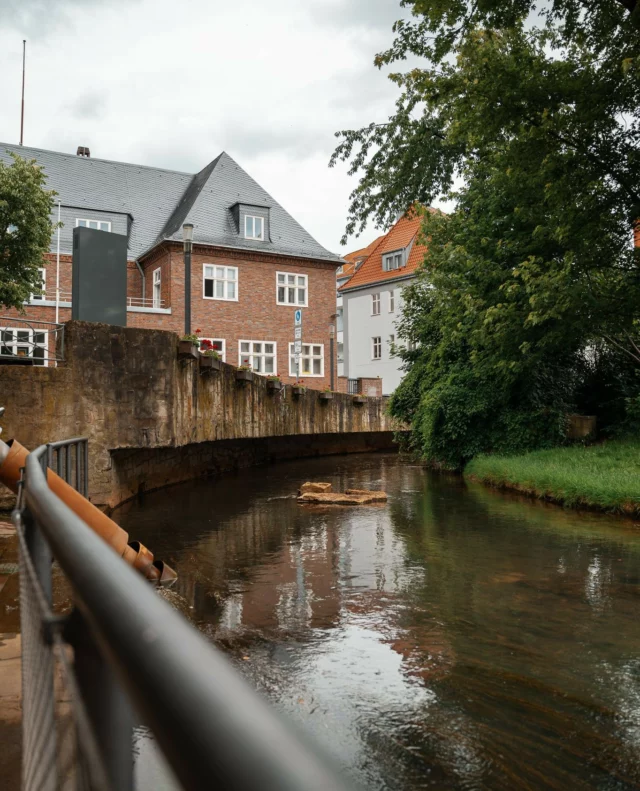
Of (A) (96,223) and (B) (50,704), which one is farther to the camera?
(A) (96,223)

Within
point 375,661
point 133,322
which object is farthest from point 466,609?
point 133,322

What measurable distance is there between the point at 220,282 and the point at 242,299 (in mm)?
1325

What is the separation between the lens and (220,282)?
36.7m

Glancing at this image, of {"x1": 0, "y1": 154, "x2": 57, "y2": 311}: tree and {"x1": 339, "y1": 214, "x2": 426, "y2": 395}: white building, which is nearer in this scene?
{"x1": 0, "y1": 154, "x2": 57, "y2": 311}: tree

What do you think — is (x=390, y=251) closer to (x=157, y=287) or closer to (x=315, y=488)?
(x=157, y=287)

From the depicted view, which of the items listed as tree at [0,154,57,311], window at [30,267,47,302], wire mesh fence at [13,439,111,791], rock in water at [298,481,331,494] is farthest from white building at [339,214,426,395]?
wire mesh fence at [13,439,111,791]

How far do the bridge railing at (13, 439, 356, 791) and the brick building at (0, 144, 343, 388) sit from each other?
109ft

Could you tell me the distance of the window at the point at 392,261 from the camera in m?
50.7

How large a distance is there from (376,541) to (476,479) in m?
9.00

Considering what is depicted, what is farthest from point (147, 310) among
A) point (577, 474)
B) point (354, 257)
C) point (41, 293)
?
point (354, 257)

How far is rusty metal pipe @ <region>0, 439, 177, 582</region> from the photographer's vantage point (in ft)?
20.2

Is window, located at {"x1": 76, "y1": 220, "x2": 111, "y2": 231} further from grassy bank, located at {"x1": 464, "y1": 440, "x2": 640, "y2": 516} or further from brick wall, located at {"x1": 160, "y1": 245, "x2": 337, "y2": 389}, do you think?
grassy bank, located at {"x1": 464, "y1": 440, "x2": 640, "y2": 516}

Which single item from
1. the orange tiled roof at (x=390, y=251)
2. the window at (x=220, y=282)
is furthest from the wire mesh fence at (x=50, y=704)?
the orange tiled roof at (x=390, y=251)

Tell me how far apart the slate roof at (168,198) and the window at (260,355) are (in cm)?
467
